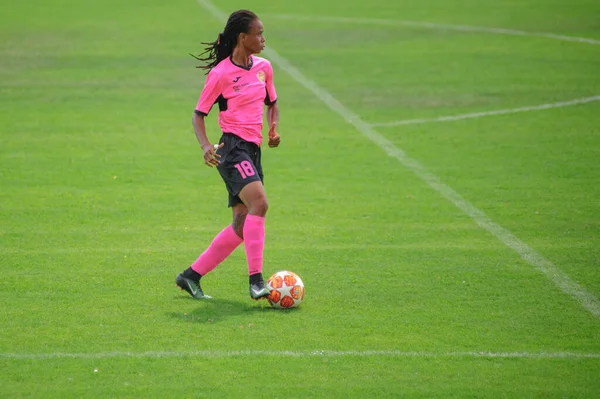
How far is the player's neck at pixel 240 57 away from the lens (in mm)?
8086

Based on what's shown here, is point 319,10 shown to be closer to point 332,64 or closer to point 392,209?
point 332,64

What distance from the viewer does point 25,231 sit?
10.1m

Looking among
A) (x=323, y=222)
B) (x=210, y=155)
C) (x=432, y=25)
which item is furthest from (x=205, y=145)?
(x=432, y=25)

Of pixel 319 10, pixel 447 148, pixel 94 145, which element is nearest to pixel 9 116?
pixel 94 145

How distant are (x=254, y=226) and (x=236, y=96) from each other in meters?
0.96

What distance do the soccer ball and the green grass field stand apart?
4.2 inches

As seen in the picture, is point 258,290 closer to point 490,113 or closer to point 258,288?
point 258,288

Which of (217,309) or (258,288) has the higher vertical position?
(258,288)

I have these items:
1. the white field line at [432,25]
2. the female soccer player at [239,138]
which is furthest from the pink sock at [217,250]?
the white field line at [432,25]

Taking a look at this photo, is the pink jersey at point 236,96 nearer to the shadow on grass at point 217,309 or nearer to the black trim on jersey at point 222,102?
the black trim on jersey at point 222,102

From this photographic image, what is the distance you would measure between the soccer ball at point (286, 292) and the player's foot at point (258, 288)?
42 mm

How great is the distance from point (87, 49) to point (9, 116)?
17.9ft

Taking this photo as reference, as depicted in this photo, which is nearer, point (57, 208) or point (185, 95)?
point (57, 208)

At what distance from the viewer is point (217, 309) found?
7809 millimetres
